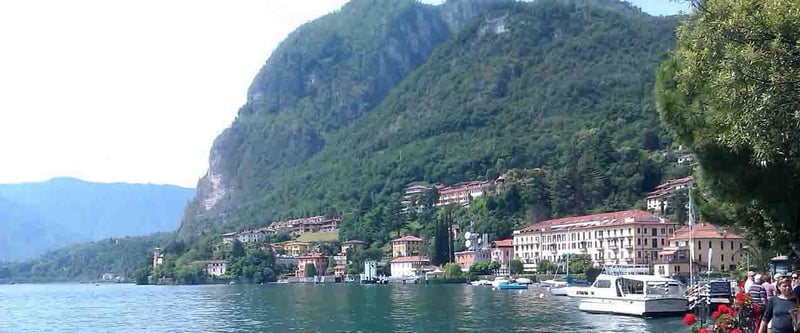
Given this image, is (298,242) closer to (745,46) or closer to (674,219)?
(674,219)

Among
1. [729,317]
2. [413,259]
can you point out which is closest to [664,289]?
[729,317]

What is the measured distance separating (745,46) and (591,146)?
144m

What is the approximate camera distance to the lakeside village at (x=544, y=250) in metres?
99.6

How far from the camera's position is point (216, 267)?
17888 centimetres

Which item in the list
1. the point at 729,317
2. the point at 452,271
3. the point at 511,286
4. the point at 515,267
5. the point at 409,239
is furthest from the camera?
the point at 409,239

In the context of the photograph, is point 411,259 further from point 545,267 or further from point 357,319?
point 357,319

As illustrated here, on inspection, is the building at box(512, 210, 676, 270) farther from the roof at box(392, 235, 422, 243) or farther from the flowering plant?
the flowering plant

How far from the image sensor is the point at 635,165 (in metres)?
145

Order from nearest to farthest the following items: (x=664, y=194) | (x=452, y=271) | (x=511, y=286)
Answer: (x=511, y=286), (x=664, y=194), (x=452, y=271)

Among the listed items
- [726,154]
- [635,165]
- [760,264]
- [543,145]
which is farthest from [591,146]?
[726,154]

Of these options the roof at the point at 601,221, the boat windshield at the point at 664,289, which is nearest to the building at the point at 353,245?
the roof at the point at 601,221

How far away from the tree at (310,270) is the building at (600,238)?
4399 centimetres

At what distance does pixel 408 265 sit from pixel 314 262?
2880 cm

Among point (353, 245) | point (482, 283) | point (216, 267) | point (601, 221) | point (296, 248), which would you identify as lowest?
point (482, 283)
